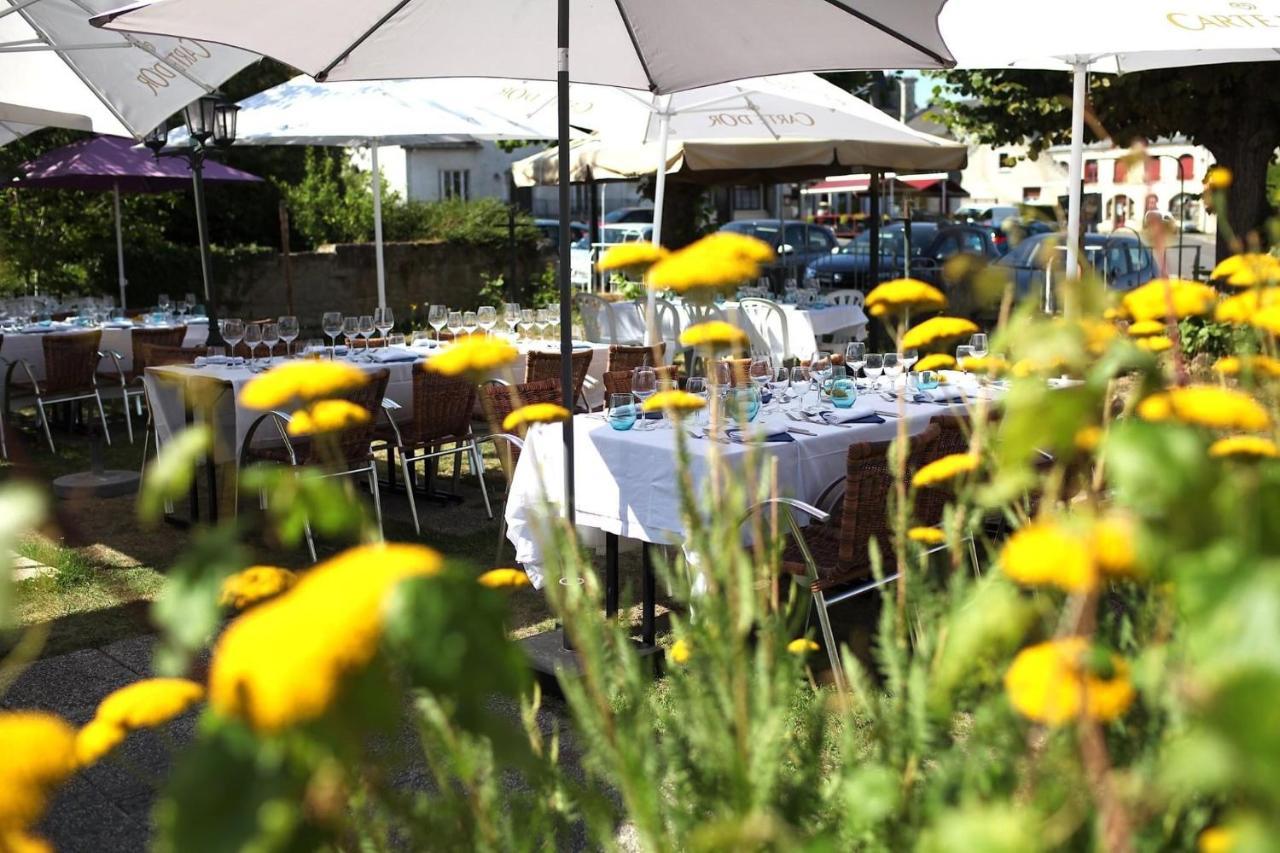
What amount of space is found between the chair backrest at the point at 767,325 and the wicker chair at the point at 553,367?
3.00 meters

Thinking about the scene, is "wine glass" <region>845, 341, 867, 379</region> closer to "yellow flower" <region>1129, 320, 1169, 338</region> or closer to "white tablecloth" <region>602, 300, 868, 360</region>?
"white tablecloth" <region>602, 300, 868, 360</region>

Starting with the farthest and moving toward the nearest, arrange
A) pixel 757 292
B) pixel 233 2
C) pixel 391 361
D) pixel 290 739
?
pixel 757 292 → pixel 391 361 → pixel 233 2 → pixel 290 739

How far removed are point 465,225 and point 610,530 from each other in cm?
1410

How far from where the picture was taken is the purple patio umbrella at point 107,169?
1084 cm

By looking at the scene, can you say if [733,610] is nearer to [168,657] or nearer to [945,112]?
[168,657]

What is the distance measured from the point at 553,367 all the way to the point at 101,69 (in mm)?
2430

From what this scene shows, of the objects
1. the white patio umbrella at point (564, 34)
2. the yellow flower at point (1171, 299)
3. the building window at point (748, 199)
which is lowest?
the yellow flower at point (1171, 299)

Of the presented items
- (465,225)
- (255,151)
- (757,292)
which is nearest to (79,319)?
(757,292)

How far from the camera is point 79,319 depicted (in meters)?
9.48

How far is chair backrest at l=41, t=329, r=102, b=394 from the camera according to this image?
800 centimetres

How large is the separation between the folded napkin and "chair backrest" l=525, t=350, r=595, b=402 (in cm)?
71

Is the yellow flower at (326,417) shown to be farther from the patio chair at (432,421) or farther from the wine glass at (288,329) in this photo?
the wine glass at (288,329)

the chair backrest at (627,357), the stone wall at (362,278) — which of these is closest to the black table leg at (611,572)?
the chair backrest at (627,357)

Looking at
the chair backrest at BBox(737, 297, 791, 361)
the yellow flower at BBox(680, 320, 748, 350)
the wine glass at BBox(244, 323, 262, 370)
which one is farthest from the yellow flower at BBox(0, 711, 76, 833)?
the chair backrest at BBox(737, 297, 791, 361)
